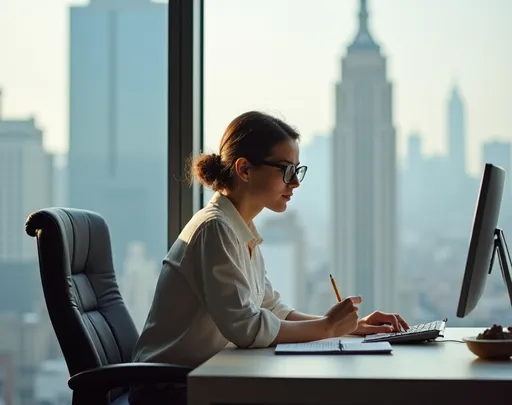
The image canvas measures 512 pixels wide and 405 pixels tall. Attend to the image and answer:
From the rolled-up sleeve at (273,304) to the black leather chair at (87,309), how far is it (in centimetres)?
42

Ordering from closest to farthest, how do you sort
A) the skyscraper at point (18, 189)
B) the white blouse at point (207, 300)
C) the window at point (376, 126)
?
the white blouse at point (207, 300)
the window at point (376, 126)
the skyscraper at point (18, 189)

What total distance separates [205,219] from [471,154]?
125 cm

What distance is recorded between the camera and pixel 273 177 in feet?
7.10

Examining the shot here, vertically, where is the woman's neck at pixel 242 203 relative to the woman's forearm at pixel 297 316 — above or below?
above

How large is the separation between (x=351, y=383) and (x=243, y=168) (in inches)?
34.6

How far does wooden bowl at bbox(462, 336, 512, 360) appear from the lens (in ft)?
5.45

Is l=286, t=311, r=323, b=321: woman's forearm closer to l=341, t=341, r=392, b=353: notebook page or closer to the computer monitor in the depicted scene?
l=341, t=341, r=392, b=353: notebook page

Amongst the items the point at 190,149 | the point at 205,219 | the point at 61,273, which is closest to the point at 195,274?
the point at 205,219

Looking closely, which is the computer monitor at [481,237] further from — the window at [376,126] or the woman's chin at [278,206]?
the window at [376,126]

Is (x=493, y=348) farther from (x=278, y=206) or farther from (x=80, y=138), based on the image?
(x=80, y=138)

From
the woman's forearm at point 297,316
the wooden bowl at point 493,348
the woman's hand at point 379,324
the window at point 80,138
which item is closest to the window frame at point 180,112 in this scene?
the window at point 80,138

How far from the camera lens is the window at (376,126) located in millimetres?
2822

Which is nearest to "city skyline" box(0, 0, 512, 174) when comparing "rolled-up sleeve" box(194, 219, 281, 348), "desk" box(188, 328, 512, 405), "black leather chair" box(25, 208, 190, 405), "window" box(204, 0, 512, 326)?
"window" box(204, 0, 512, 326)

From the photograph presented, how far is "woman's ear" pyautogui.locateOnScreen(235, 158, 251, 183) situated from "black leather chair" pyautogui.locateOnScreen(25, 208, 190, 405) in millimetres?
470
